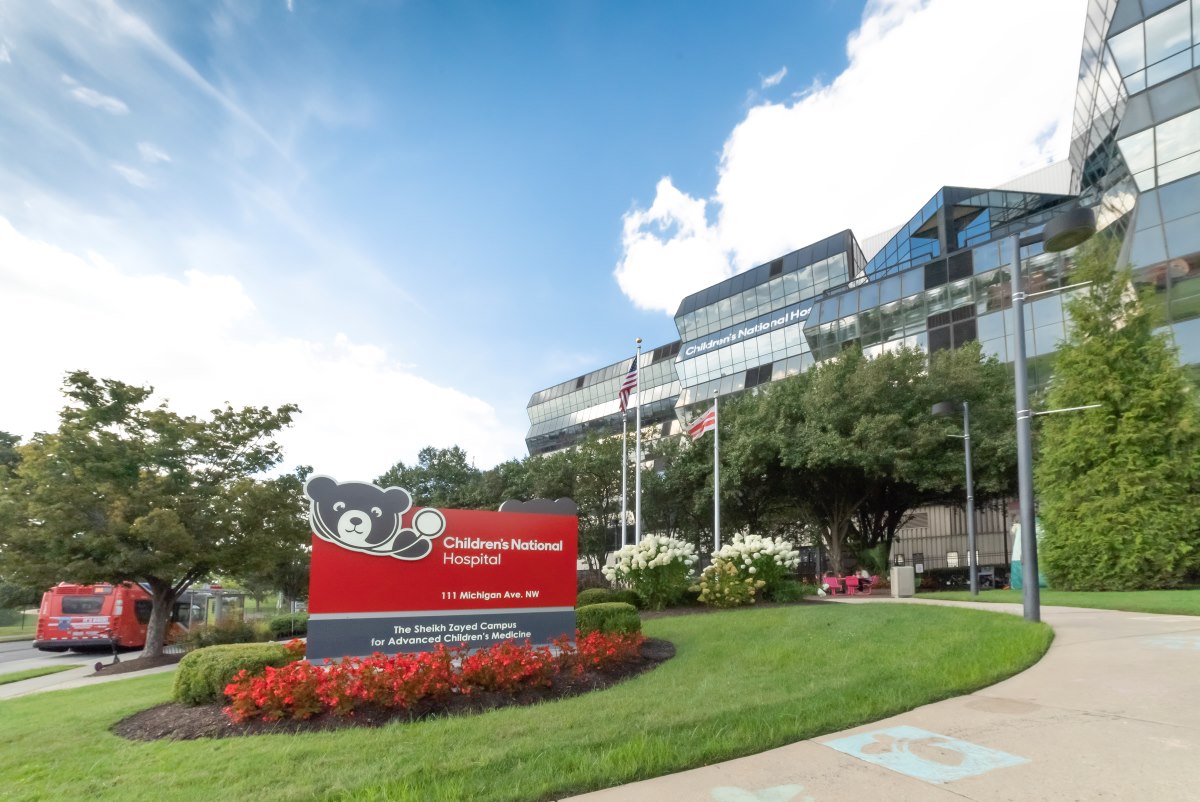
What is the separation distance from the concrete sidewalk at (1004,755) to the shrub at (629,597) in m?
10.2

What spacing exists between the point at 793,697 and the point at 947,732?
157cm

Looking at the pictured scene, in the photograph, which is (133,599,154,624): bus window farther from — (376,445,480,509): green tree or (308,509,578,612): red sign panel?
(308,509,578,612): red sign panel

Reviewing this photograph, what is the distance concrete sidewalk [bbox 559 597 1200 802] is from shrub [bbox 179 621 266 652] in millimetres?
21252

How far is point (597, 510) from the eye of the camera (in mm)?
41875

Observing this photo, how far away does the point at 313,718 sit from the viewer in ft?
22.1

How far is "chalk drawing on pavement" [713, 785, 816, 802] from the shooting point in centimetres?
406

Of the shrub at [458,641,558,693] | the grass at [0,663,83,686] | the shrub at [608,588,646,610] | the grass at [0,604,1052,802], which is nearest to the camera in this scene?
the grass at [0,604,1052,802]

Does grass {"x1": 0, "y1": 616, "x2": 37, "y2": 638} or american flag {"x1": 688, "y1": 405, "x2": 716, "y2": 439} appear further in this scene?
A: grass {"x1": 0, "y1": 616, "x2": 37, "y2": 638}

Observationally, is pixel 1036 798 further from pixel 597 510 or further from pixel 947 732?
pixel 597 510

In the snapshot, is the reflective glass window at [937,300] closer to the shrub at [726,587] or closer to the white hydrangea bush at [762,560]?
the white hydrangea bush at [762,560]

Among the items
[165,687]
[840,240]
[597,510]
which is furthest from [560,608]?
[840,240]

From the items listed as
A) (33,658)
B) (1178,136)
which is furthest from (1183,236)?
(33,658)

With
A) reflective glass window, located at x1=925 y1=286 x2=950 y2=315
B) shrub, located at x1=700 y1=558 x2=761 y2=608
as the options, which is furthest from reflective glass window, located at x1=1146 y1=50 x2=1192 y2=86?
shrub, located at x1=700 y1=558 x2=761 y2=608

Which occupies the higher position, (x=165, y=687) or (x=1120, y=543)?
(x=1120, y=543)
